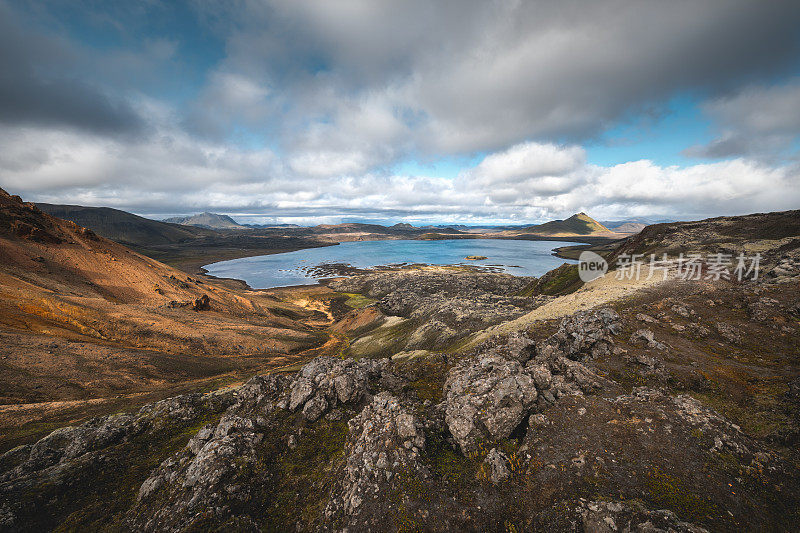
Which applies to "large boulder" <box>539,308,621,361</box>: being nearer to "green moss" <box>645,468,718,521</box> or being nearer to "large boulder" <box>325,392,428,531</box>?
"green moss" <box>645,468,718,521</box>

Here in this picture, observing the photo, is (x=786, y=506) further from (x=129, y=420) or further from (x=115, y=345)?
(x=115, y=345)

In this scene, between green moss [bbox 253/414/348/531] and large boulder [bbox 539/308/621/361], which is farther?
large boulder [bbox 539/308/621/361]

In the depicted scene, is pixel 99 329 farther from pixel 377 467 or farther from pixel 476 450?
pixel 476 450

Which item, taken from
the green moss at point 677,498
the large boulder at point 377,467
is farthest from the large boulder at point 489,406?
the green moss at point 677,498

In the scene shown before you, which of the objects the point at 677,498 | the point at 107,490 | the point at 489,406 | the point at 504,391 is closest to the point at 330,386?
the point at 489,406

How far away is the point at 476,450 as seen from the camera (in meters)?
9.11

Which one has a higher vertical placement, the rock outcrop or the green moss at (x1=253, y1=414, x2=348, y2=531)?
the rock outcrop

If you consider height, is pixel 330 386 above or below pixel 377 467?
below

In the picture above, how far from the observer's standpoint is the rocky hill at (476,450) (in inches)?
279

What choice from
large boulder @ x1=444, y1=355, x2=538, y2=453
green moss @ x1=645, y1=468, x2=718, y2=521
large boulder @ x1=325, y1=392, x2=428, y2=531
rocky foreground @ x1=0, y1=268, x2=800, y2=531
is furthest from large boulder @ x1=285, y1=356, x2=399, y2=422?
green moss @ x1=645, y1=468, x2=718, y2=521

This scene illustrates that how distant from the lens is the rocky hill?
7.09 m

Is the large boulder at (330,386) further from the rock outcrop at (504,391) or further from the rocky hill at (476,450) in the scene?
the rock outcrop at (504,391)

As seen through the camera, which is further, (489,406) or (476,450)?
(489,406)

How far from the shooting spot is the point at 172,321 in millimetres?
38062
